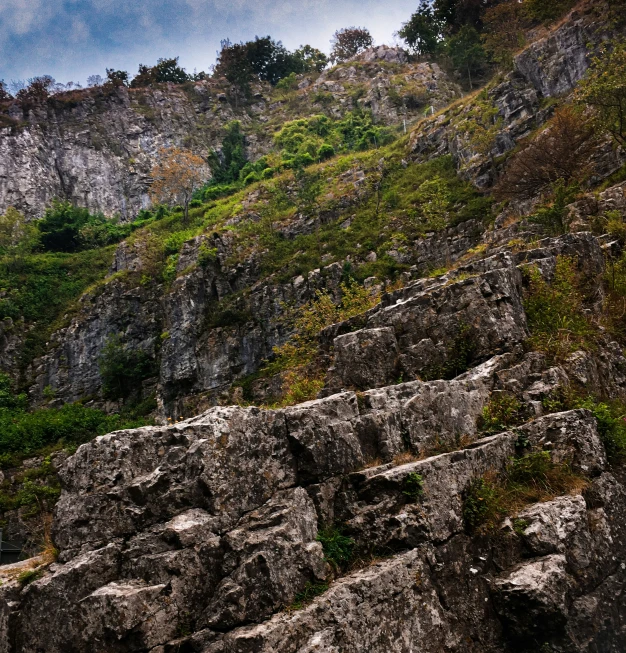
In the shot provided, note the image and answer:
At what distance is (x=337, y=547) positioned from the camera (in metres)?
6.34

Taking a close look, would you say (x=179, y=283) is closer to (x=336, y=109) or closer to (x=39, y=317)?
(x=39, y=317)

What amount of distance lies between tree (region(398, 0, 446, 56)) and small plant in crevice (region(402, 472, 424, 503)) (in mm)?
67606

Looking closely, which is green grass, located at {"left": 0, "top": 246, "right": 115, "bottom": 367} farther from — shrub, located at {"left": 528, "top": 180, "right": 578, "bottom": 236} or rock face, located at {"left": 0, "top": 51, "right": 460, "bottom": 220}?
shrub, located at {"left": 528, "top": 180, "right": 578, "bottom": 236}

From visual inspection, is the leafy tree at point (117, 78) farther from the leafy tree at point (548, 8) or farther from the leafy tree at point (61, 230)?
the leafy tree at point (548, 8)

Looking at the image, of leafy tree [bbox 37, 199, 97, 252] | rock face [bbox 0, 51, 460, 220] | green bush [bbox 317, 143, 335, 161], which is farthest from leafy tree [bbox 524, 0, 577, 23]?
leafy tree [bbox 37, 199, 97, 252]

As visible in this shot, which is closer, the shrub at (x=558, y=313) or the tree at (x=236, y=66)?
the shrub at (x=558, y=313)

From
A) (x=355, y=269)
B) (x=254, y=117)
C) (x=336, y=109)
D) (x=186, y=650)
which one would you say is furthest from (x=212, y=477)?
(x=254, y=117)

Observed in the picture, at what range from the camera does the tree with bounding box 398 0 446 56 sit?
62.5 metres

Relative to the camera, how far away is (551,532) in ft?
21.1

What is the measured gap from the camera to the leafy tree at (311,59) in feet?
263

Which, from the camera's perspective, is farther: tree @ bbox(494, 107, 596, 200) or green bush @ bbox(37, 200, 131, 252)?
green bush @ bbox(37, 200, 131, 252)

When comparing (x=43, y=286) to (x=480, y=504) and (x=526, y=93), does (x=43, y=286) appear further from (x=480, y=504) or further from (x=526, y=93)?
(x=480, y=504)

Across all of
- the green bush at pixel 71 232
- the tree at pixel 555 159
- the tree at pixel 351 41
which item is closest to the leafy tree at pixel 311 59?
the tree at pixel 351 41

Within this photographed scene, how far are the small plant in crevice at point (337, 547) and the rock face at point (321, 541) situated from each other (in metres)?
0.09
